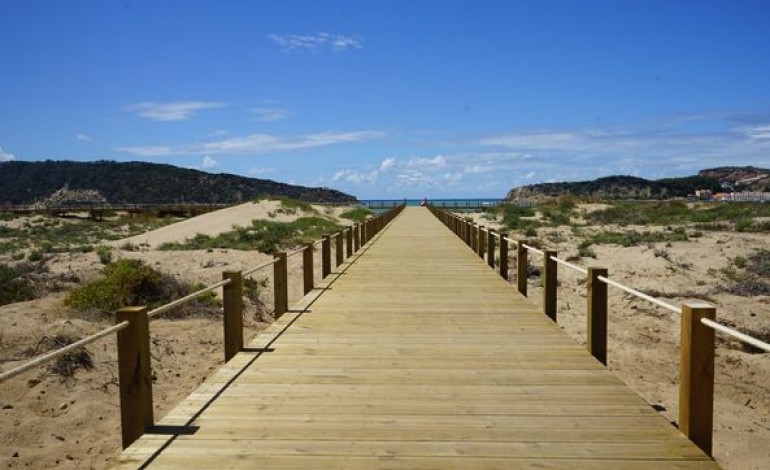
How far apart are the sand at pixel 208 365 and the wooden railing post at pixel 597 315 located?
5.57 ft

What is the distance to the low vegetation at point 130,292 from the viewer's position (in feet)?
43.2

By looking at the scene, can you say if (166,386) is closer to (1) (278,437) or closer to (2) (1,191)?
(1) (278,437)

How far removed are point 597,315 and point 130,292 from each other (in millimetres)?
9981

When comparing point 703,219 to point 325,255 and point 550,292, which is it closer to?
point 325,255

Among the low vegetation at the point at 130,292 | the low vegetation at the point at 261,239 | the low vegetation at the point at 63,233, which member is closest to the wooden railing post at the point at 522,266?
the low vegetation at the point at 130,292

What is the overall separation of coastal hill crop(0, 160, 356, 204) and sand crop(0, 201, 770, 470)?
11933 centimetres

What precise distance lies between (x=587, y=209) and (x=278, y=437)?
58.3 metres

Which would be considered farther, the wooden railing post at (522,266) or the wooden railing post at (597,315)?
the wooden railing post at (522,266)

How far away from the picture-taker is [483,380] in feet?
21.9

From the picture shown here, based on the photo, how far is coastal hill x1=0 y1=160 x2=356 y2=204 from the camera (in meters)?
142

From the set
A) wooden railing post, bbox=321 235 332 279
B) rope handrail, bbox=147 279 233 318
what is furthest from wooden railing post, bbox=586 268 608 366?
wooden railing post, bbox=321 235 332 279

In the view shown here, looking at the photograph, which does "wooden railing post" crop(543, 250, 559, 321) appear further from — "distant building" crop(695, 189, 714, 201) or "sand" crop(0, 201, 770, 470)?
Answer: "distant building" crop(695, 189, 714, 201)

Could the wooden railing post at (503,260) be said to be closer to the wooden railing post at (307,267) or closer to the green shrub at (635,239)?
the wooden railing post at (307,267)

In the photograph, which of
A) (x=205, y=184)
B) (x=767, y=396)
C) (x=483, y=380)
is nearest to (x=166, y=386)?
(x=483, y=380)
